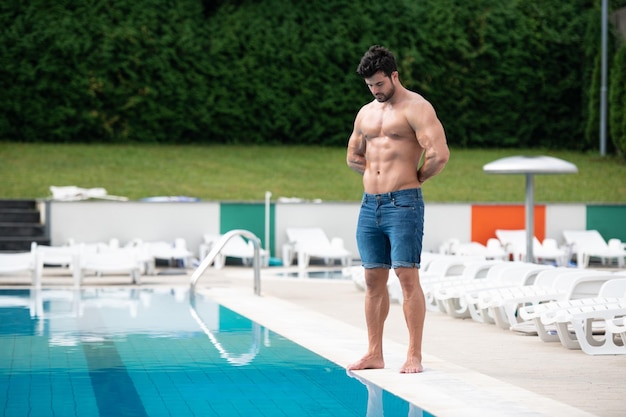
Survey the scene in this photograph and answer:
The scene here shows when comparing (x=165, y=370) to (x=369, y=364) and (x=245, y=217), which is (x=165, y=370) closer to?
(x=369, y=364)

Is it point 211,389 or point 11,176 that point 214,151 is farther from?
point 211,389

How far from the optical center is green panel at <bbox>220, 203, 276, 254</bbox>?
67.0 feet

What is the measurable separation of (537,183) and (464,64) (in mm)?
7150

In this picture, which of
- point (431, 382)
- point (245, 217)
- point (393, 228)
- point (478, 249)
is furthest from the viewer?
point (245, 217)

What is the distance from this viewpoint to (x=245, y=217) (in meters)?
Result: 20.6

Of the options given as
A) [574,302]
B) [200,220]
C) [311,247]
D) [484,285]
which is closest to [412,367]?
[574,302]

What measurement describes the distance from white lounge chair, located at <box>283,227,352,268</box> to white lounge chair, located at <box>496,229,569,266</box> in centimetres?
298

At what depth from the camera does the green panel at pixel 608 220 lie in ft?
71.2

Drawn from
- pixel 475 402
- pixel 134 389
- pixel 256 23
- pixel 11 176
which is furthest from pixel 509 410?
pixel 256 23

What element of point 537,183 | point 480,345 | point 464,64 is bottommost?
point 480,345

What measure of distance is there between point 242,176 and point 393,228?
59.0 feet

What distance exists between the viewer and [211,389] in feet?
20.6

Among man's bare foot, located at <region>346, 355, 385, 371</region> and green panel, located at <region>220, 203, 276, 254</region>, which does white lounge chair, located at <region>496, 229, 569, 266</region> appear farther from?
man's bare foot, located at <region>346, 355, 385, 371</region>

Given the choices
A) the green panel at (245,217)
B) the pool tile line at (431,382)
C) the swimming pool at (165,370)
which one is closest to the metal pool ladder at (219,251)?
the swimming pool at (165,370)
